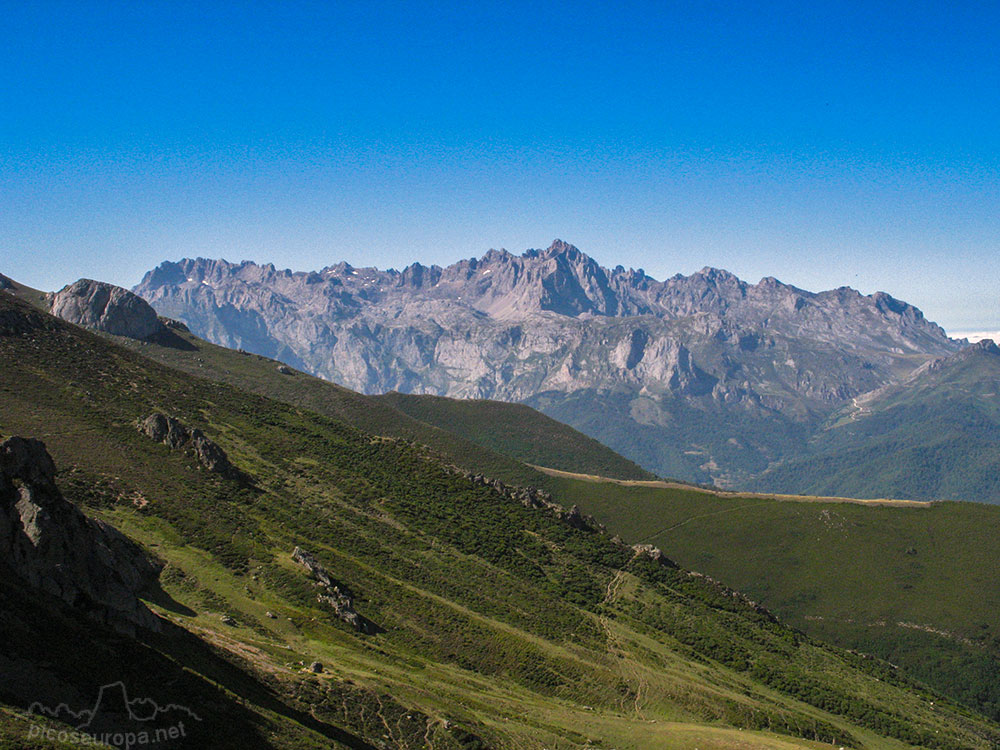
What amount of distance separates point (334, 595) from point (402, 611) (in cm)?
1247

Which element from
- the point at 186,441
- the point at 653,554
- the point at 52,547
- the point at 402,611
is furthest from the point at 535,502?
the point at 52,547

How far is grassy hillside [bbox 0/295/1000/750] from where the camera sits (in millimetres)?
65000

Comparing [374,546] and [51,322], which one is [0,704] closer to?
[374,546]

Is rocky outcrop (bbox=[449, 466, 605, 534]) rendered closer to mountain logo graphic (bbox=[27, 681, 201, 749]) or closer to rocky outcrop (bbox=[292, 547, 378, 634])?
rocky outcrop (bbox=[292, 547, 378, 634])

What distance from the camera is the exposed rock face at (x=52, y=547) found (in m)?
51.2

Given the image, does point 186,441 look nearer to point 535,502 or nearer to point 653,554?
point 535,502

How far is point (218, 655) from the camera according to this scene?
196 feet

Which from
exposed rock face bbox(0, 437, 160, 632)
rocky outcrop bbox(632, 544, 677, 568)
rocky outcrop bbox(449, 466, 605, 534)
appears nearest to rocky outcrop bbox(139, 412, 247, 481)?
exposed rock face bbox(0, 437, 160, 632)

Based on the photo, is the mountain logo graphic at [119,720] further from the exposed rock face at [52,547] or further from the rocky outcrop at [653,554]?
the rocky outcrop at [653,554]

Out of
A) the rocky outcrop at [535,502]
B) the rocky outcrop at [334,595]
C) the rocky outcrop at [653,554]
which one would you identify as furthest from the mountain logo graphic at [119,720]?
the rocky outcrop at [535,502]

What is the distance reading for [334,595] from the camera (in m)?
92.2

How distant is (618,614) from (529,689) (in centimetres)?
3608

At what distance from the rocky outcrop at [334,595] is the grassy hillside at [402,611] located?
1.98 meters

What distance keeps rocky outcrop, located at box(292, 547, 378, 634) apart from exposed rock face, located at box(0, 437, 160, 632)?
33172mm
